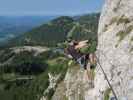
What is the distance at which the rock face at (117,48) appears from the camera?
31.4 metres

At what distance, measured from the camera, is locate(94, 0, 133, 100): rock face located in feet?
103

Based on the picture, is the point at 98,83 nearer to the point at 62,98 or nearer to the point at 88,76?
the point at 88,76

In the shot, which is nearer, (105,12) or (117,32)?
(117,32)

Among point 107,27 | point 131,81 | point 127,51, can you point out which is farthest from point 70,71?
point 131,81

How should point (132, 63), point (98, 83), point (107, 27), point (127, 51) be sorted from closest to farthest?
point (132, 63)
point (127, 51)
point (98, 83)
point (107, 27)

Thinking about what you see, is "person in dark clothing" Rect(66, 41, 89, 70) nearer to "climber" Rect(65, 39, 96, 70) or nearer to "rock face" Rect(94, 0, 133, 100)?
"climber" Rect(65, 39, 96, 70)

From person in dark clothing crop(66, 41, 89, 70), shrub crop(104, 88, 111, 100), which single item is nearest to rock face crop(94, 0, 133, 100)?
shrub crop(104, 88, 111, 100)

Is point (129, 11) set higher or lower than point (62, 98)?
higher

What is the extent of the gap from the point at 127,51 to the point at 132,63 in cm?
281

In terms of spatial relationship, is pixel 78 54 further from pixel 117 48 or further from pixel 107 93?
pixel 107 93

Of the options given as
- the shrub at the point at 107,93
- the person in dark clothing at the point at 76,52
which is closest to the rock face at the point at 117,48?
the shrub at the point at 107,93

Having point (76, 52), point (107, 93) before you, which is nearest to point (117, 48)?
point (76, 52)

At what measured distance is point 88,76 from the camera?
4894 cm

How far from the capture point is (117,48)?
122ft
